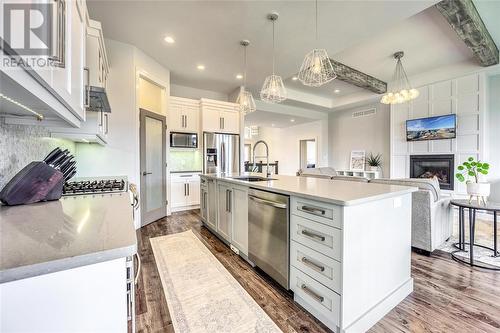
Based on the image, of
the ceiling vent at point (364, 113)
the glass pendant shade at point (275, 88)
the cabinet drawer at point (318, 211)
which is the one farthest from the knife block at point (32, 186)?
the ceiling vent at point (364, 113)

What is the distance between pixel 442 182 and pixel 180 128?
21.1ft

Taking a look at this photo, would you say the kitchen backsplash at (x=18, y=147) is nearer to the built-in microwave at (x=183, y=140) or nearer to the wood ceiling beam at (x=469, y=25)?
the built-in microwave at (x=183, y=140)

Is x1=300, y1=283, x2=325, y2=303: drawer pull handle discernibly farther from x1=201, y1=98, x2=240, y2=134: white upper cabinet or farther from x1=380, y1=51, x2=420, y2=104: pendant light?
x1=380, y1=51, x2=420, y2=104: pendant light

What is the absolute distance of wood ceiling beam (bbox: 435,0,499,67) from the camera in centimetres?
275

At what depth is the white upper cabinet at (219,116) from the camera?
16.6 ft

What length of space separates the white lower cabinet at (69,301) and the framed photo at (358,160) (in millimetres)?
7644

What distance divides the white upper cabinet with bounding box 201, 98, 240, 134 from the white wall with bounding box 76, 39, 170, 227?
168 centimetres

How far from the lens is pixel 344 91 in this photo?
6543mm

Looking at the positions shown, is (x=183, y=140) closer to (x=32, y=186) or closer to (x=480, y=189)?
(x=32, y=186)

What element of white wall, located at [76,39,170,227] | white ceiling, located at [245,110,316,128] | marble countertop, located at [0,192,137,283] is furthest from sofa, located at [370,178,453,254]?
white ceiling, located at [245,110,316,128]

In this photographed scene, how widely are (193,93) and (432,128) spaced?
6092 millimetres

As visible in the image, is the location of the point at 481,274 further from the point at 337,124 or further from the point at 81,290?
the point at 337,124

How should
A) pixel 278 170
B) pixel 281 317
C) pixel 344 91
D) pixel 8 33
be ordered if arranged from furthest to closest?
1. pixel 278 170
2. pixel 344 91
3. pixel 281 317
4. pixel 8 33

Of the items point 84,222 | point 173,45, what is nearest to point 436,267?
point 84,222
